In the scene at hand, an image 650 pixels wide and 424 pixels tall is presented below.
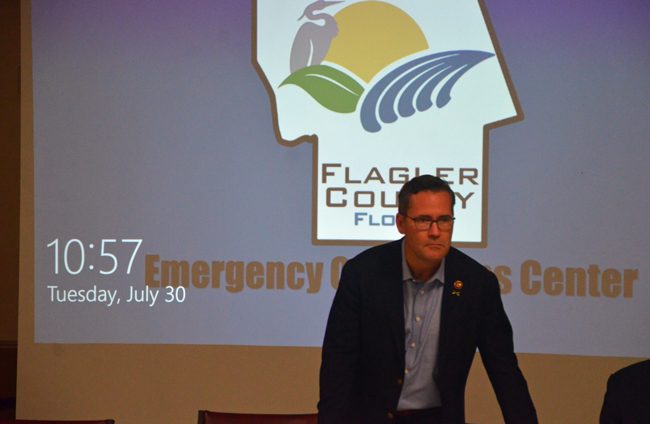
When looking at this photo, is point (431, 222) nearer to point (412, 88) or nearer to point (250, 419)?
point (250, 419)

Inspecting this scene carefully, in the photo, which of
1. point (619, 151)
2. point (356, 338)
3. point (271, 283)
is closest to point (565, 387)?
point (619, 151)

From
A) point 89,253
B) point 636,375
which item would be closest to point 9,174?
point 89,253

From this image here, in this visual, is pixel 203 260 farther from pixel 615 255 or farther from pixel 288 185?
pixel 615 255

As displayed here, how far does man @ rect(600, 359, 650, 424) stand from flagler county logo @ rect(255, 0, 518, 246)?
2.49m

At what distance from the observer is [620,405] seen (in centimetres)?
171

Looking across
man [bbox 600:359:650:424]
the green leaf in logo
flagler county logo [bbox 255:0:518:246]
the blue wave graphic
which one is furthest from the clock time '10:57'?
man [bbox 600:359:650:424]

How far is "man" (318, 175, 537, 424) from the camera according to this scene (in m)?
2.48

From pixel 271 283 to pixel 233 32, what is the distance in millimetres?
1445

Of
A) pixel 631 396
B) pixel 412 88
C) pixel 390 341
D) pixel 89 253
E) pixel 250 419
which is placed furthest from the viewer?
pixel 89 253

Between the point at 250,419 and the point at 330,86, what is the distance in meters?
2.04

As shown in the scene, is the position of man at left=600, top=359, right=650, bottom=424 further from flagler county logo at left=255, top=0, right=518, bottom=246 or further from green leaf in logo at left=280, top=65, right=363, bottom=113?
green leaf in logo at left=280, top=65, right=363, bottom=113

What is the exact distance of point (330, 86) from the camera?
4281 millimetres

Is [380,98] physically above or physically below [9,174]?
above

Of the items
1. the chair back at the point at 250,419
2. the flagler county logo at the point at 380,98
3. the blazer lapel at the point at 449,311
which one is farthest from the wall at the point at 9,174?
the blazer lapel at the point at 449,311
